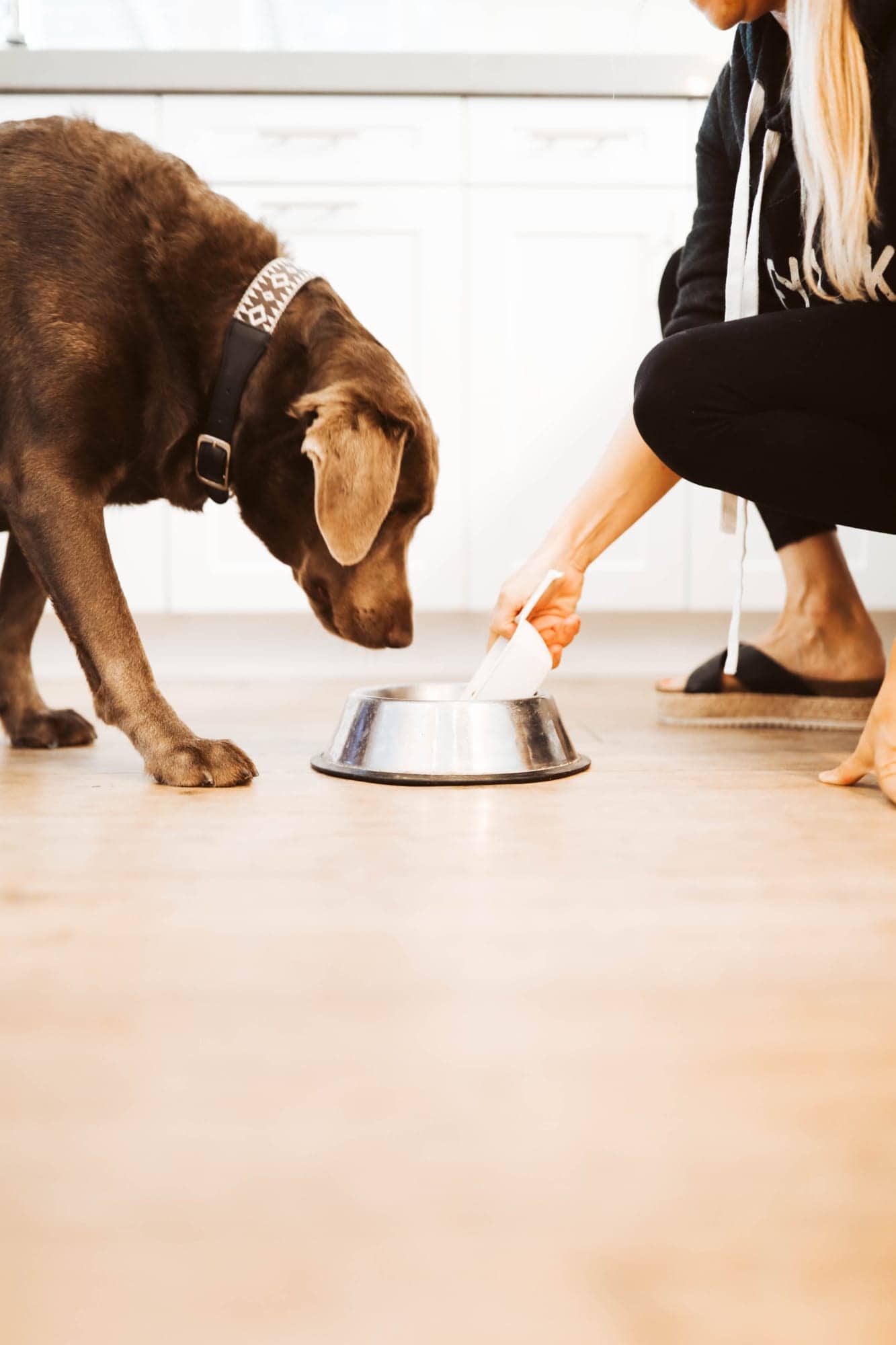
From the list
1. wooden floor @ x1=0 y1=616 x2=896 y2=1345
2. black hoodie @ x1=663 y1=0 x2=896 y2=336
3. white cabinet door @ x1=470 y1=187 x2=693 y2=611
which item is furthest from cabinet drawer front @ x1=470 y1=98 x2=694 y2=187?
wooden floor @ x1=0 y1=616 x2=896 y2=1345

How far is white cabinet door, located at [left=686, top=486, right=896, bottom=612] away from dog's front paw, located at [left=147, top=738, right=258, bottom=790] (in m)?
1.53

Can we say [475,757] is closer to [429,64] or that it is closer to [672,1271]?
[672,1271]

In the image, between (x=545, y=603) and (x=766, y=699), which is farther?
(x=766, y=699)

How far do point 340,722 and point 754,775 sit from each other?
521mm

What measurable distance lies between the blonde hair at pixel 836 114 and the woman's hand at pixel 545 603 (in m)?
0.49

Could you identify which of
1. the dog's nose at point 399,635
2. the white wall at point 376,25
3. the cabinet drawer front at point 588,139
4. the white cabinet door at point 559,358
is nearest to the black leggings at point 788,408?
the dog's nose at point 399,635

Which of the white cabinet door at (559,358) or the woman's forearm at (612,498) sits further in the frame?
the white cabinet door at (559,358)

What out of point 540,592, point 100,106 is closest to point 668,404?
point 540,592

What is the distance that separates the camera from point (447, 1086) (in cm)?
65

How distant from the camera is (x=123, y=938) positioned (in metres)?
0.86

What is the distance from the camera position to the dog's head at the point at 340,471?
144cm

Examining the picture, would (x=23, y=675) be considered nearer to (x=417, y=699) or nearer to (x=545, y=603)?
(x=417, y=699)

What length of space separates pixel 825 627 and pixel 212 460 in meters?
0.99

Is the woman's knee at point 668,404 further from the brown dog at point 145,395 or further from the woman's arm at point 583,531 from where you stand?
the brown dog at point 145,395
